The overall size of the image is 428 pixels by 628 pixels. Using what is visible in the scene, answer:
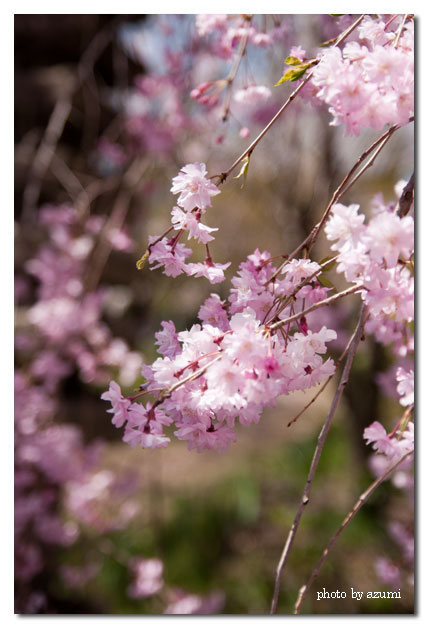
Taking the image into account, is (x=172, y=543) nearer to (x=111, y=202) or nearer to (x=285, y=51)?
(x=111, y=202)

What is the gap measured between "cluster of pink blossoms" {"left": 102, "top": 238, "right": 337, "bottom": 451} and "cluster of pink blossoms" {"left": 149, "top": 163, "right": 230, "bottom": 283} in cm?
5

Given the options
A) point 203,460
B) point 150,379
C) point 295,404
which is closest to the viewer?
point 150,379

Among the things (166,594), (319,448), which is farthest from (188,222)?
(166,594)

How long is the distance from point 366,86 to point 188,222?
22 cm

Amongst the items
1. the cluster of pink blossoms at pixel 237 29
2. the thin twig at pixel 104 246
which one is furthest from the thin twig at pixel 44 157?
the cluster of pink blossoms at pixel 237 29

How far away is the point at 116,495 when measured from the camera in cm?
219

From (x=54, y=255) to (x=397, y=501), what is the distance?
1.69m

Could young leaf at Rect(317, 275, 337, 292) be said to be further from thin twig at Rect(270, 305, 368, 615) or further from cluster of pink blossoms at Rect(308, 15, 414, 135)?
cluster of pink blossoms at Rect(308, 15, 414, 135)

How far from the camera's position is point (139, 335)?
2.89 metres

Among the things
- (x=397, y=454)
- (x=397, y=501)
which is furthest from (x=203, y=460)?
(x=397, y=454)

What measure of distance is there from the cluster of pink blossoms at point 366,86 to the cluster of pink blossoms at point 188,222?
0.15m

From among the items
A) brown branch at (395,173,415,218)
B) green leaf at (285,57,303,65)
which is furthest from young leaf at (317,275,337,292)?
green leaf at (285,57,303,65)

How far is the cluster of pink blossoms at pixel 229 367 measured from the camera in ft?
1.64

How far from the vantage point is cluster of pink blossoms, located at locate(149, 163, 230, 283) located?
22.7 inches
